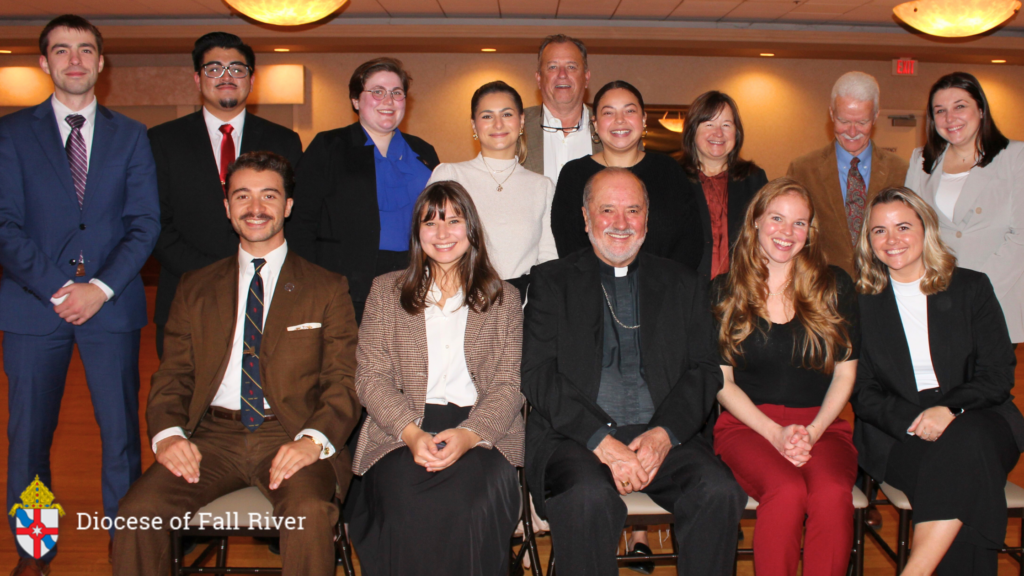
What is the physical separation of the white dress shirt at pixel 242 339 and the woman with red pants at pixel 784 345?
150 cm

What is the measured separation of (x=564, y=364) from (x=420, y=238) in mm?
710

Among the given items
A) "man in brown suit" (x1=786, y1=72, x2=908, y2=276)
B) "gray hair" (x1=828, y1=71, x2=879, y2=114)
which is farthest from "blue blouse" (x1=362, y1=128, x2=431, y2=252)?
"gray hair" (x1=828, y1=71, x2=879, y2=114)

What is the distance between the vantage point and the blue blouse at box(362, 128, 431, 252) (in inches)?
117

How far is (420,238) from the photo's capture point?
8.20ft

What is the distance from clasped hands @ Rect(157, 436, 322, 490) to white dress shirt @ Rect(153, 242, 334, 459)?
0.07 m

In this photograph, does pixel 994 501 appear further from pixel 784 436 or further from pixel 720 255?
pixel 720 255

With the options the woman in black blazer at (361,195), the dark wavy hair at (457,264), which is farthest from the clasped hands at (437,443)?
the woman in black blazer at (361,195)

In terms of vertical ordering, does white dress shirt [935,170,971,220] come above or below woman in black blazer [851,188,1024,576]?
above

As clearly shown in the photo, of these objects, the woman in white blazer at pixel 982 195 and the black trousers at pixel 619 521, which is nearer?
the black trousers at pixel 619 521

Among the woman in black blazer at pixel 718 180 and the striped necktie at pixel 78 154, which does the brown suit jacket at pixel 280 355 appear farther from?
the woman in black blazer at pixel 718 180

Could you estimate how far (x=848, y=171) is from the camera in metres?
3.33

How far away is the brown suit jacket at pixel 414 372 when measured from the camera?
234 centimetres

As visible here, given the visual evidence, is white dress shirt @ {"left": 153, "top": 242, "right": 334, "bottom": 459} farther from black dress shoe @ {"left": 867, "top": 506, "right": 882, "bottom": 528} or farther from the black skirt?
black dress shoe @ {"left": 867, "top": 506, "right": 882, "bottom": 528}

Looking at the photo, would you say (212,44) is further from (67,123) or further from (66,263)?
(66,263)
